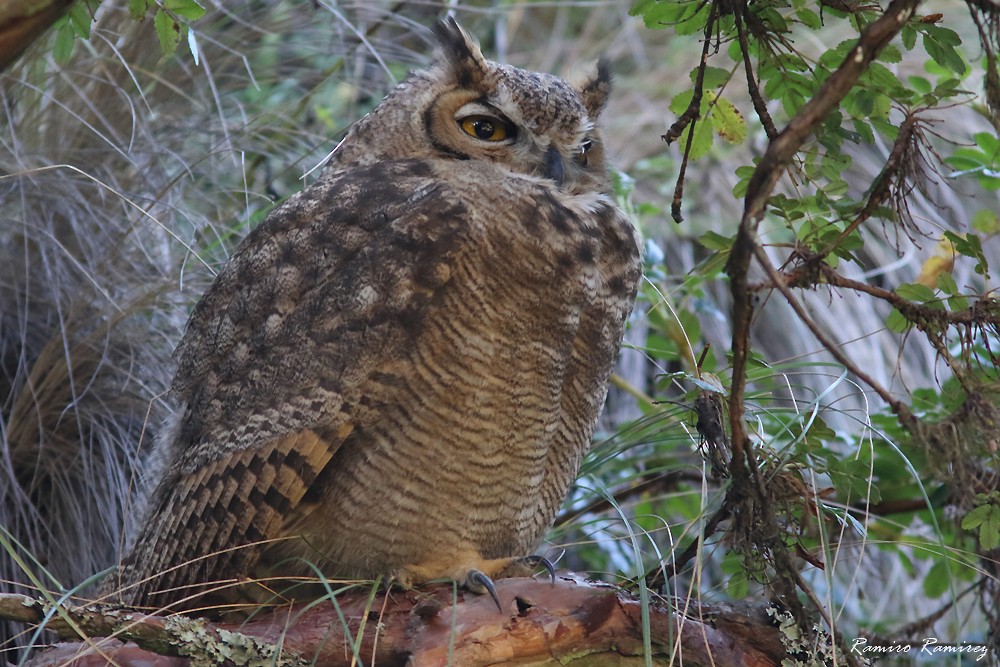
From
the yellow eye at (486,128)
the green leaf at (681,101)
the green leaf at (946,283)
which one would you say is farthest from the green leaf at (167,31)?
the green leaf at (946,283)

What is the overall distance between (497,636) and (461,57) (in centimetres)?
120

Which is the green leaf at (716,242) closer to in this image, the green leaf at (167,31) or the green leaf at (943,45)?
the green leaf at (943,45)

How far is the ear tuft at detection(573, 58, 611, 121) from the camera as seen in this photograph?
239 cm

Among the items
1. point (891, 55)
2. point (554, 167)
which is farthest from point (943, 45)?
point (554, 167)

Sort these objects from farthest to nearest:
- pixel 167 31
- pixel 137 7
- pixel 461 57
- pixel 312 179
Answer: pixel 312 179 → pixel 461 57 → pixel 167 31 → pixel 137 7

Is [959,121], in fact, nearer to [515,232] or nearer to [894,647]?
[894,647]

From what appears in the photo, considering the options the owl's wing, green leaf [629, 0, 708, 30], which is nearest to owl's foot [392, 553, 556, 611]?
the owl's wing

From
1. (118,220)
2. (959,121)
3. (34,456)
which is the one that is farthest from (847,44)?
(959,121)

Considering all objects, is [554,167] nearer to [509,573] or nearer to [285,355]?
[285,355]

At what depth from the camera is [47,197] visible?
2.70 metres

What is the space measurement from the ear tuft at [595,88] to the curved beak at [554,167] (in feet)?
1.06

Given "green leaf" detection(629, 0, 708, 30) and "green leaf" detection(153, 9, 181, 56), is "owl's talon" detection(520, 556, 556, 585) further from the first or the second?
"green leaf" detection(153, 9, 181, 56)

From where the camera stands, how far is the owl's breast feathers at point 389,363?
1.75 meters

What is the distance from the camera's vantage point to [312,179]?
115 inches
